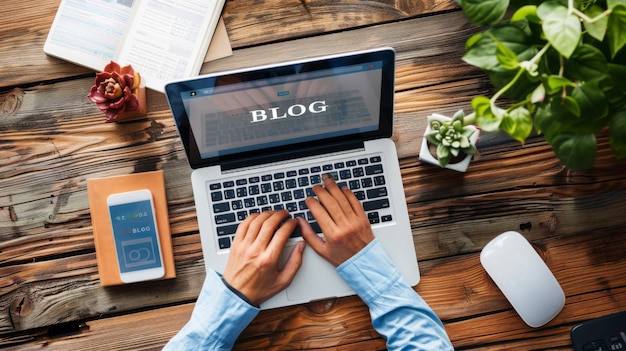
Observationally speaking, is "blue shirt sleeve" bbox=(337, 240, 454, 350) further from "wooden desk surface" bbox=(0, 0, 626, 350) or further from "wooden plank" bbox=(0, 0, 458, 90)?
"wooden plank" bbox=(0, 0, 458, 90)

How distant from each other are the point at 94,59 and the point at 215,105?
1.06ft

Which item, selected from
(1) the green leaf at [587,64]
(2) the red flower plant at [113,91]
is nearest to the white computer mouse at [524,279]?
(1) the green leaf at [587,64]

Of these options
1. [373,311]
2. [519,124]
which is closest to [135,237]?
[373,311]

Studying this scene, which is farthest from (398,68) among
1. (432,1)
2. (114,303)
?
(114,303)

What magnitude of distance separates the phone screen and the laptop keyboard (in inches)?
4.8

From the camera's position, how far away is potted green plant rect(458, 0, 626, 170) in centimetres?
54

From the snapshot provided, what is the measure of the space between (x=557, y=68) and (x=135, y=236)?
2.42 feet

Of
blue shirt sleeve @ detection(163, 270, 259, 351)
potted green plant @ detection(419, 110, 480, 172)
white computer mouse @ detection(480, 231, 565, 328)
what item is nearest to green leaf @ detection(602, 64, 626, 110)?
potted green plant @ detection(419, 110, 480, 172)

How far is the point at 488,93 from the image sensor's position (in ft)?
3.15

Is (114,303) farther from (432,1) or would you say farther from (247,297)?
(432,1)

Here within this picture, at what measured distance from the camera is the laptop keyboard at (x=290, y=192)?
90 centimetres

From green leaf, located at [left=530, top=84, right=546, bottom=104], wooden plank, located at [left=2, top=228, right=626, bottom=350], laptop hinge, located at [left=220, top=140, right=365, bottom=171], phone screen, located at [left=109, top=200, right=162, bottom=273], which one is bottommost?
wooden plank, located at [left=2, top=228, right=626, bottom=350]

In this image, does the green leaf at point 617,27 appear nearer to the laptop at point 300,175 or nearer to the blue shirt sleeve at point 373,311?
the laptop at point 300,175

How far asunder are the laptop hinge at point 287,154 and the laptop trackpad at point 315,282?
170 millimetres
